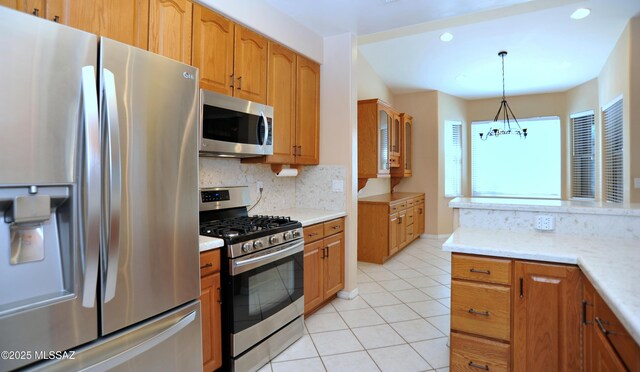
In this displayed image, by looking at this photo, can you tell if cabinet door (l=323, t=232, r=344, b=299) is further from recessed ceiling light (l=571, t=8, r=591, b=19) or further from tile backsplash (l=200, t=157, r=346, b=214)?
recessed ceiling light (l=571, t=8, r=591, b=19)

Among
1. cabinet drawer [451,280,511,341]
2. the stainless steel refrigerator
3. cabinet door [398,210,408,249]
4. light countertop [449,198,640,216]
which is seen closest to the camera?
the stainless steel refrigerator

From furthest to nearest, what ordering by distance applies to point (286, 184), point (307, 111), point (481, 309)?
point (286, 184) < point (307, 111) < point (481, 309)

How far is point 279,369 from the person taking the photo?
215 centimetres

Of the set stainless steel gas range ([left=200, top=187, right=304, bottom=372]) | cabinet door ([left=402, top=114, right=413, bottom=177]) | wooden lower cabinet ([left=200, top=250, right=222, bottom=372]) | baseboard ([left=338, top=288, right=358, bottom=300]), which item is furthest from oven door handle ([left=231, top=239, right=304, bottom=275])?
cabinet door ([left=402, top=114, right=413, bottom=177])

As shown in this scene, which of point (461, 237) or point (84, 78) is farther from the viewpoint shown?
point (461, 237)

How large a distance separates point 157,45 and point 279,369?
2.10m

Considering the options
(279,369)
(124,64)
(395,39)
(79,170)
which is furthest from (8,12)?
(395,39)

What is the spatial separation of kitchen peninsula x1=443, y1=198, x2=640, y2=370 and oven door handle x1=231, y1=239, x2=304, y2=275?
109 cm

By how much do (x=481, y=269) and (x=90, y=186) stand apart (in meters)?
1.82

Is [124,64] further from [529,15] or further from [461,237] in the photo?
[529,15]

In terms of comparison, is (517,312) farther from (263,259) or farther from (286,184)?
(286,184)

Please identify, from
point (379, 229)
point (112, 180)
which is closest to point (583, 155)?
point (379, 229)

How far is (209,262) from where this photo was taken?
1.86m

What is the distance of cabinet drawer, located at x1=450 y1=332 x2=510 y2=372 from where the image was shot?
1728 millimetres
